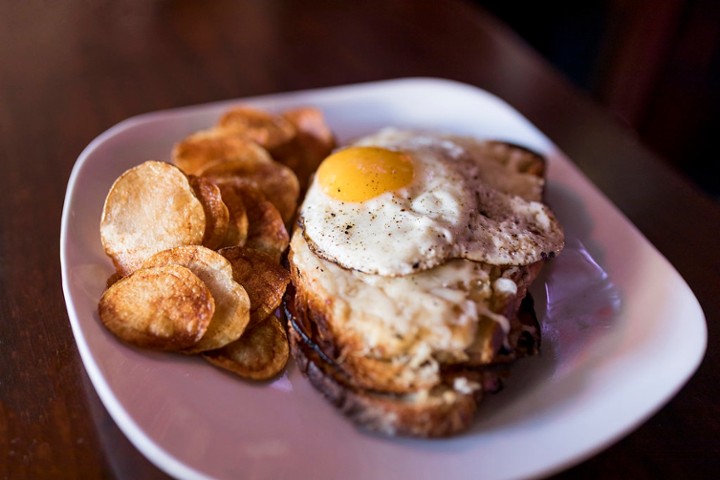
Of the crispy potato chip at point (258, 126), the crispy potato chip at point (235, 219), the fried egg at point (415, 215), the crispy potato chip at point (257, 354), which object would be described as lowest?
the crispy potato chip at point (257, 354)

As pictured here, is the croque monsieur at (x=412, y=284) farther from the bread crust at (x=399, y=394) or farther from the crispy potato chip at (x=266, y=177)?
the crispy potato chip at (x=266, y=177)

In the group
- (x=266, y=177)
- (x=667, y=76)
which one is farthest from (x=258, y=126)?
(x=667, y=76)

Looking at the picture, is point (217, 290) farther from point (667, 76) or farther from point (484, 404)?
point (667, 76)

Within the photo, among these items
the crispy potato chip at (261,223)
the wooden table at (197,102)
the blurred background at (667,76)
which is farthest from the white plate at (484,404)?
the blurred background at (667,76)

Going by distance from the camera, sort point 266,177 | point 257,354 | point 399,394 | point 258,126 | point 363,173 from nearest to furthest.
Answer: point 399,394
point 257,354
point 363,173
point 266,177
point 258,126

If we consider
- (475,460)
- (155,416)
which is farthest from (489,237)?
(155,416)

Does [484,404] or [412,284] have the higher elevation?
[412,284]
